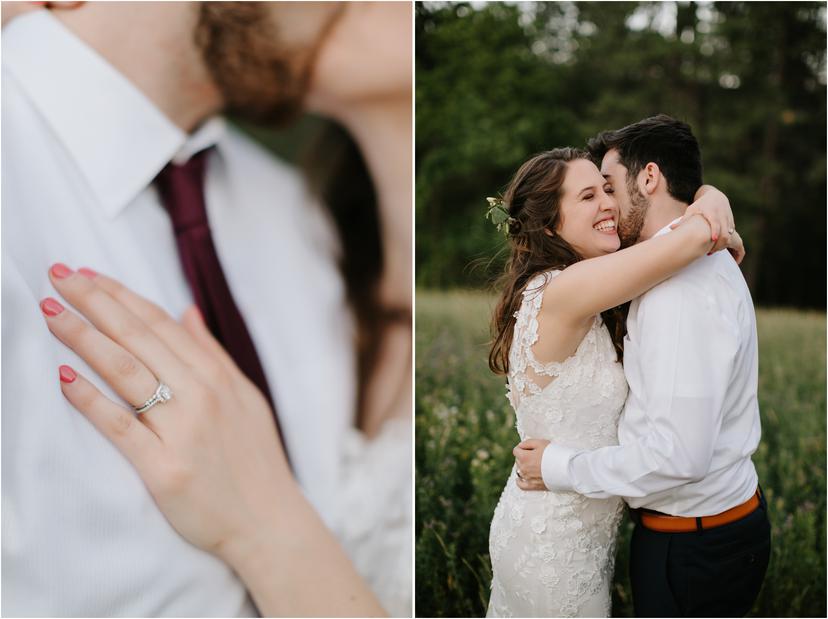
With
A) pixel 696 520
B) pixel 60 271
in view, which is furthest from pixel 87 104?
pixel 696 520

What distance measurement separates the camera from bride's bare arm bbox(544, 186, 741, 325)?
5.62 feet

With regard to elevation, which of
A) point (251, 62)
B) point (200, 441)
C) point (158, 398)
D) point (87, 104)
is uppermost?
point (251, 62)

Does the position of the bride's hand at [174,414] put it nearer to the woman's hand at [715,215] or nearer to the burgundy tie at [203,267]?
the burgundy tie at [203,267]

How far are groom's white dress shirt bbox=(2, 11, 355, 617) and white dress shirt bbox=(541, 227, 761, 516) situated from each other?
0.93 metres

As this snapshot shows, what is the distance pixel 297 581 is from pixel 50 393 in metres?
0.84

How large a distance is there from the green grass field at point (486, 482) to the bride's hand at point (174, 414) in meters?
0.73

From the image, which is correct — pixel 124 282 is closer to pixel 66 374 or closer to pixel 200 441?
pixel 66 374

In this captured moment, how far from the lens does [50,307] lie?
195 centimetres

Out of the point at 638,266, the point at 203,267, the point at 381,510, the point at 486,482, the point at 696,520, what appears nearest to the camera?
the point at 638,266

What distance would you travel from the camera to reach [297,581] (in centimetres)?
212

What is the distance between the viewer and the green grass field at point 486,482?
2.65m

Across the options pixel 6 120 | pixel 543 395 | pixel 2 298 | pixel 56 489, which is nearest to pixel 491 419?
pixel 543 395

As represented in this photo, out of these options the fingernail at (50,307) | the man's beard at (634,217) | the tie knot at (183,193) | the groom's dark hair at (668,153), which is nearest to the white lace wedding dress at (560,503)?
the man's beard at (634,217)

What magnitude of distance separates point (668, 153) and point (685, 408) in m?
0.67
